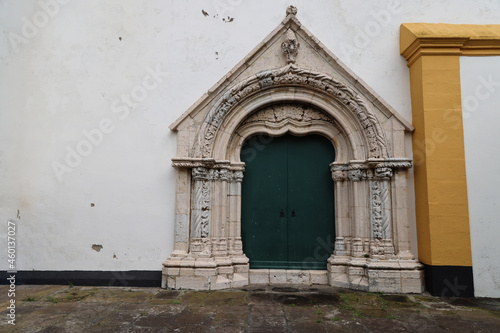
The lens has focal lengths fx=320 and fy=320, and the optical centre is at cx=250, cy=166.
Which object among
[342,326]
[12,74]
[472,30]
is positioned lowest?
[342,326]

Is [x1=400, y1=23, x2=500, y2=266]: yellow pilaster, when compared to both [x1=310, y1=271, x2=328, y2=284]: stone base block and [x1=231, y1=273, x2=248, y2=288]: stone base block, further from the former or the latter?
[x1=231, y1=273, x2=248, y2=288]: stone base block

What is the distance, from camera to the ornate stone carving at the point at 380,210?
4680 mm

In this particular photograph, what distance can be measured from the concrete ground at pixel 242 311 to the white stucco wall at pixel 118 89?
751 millimetres

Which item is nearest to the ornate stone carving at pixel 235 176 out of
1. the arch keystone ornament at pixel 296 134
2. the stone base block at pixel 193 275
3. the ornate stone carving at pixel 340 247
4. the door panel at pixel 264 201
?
the arch keystone ornament at pixel 296 134

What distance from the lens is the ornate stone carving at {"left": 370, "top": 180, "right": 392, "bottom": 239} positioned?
15.4 ft

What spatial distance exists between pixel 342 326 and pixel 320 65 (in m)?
3.73

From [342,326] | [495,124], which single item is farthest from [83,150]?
[495,124]

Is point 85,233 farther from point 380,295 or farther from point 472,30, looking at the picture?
point 472,30

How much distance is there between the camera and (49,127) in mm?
5168

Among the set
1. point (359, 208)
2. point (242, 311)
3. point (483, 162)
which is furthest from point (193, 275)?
point (483, 162)

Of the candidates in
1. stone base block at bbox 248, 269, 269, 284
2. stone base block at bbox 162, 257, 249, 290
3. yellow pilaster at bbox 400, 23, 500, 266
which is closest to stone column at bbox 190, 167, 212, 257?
stone base block at bbox 162, 257, 249, 290

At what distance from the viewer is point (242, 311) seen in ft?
12.1

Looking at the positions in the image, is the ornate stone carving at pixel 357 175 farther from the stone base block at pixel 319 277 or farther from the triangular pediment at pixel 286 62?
the stone base block at pixel 319 277

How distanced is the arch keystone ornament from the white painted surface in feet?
2.56
